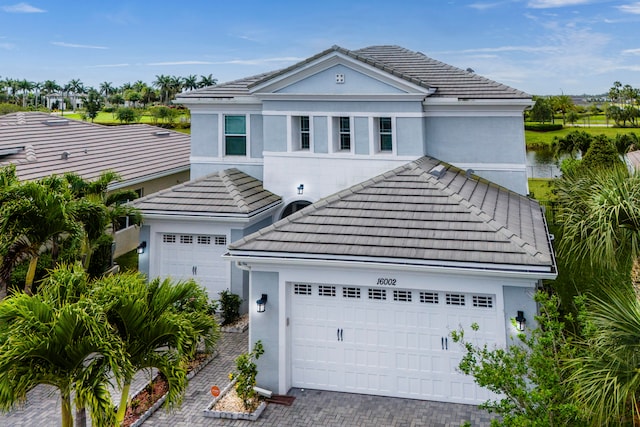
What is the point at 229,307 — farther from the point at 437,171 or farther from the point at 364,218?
the point at 437,171

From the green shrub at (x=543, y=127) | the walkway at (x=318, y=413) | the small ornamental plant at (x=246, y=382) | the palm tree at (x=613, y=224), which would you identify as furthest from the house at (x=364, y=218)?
the green shrub at (x=543, y=127)

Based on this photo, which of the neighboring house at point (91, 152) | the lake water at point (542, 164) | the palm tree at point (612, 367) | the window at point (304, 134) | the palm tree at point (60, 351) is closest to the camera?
the palm tree at point (612, 367)

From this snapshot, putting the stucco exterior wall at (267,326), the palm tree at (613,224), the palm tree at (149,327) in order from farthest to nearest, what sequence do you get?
the stucco exterior wall at (267,326)
the palm tree at (613,224)
the palm tree at (149,327)

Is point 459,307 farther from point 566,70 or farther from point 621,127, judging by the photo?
point 621,127

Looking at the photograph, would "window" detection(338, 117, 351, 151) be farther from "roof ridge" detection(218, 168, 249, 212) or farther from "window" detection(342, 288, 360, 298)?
"window" detection(342, 288, 360, 298)

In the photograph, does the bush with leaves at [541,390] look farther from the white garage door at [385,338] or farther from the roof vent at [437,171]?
the roof vent at [437,171]

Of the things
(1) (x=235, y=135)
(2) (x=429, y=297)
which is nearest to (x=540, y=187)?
(1) (x=235, y=135)
